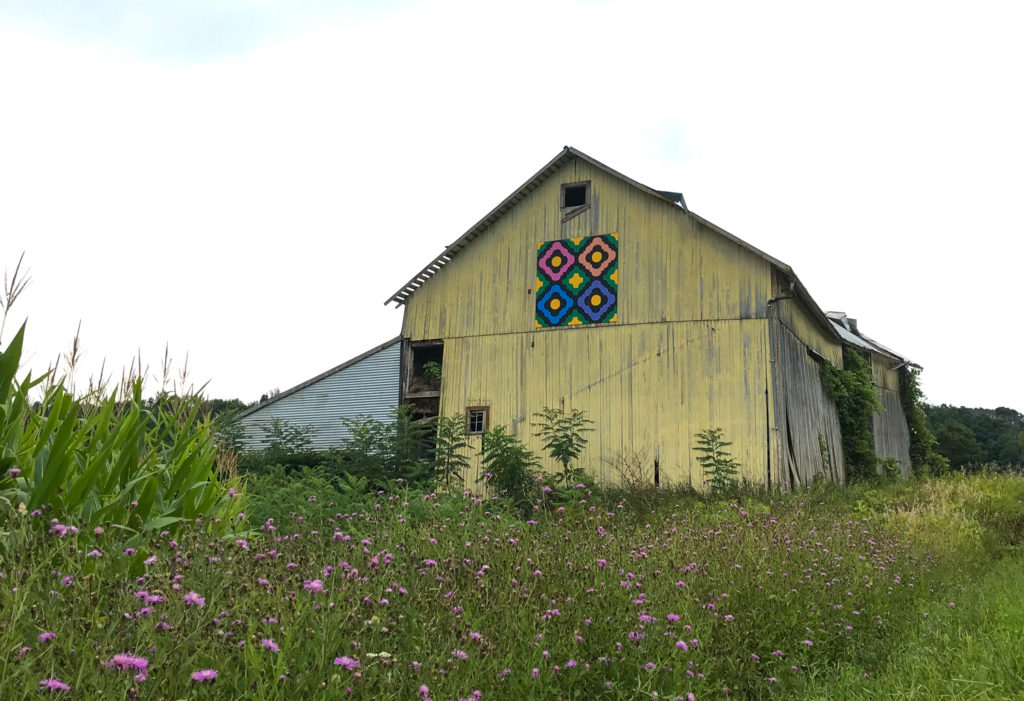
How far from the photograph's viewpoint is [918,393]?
1099 inches

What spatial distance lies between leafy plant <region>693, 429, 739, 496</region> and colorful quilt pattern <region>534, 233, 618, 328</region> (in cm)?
326

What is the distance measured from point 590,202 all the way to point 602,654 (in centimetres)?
1406

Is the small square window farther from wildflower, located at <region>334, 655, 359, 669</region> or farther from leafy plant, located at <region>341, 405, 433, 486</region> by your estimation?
wildflower, located at <region>334, 655, 359, 669</region>

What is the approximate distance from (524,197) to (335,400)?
715 cm

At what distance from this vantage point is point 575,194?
57.0ft

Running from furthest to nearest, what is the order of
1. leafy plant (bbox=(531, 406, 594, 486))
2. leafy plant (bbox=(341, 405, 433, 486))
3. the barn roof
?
the barn roof → leafy plant (bbox=(341, 405, 433, 486)) → leafy plant (bbox=(531, 406, 594, 486))

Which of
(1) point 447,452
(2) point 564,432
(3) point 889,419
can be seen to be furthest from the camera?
(3) point 889,419

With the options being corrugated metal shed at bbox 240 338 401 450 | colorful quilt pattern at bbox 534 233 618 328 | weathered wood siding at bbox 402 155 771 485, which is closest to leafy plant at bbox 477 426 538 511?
weathered wood siding at bbox 402 155 771 485

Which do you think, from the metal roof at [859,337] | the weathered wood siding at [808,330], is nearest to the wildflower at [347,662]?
the weathered wood siding at [808,330]

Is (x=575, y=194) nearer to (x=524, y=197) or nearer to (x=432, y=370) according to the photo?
(x=524, y=197)

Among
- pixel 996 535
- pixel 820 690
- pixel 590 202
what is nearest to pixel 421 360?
pixel 590 202

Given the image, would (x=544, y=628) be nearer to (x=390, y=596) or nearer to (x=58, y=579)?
(x=390, y=596)

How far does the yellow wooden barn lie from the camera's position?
49.8 feet

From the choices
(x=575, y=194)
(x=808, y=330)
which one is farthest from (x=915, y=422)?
(x=575, y=194)
